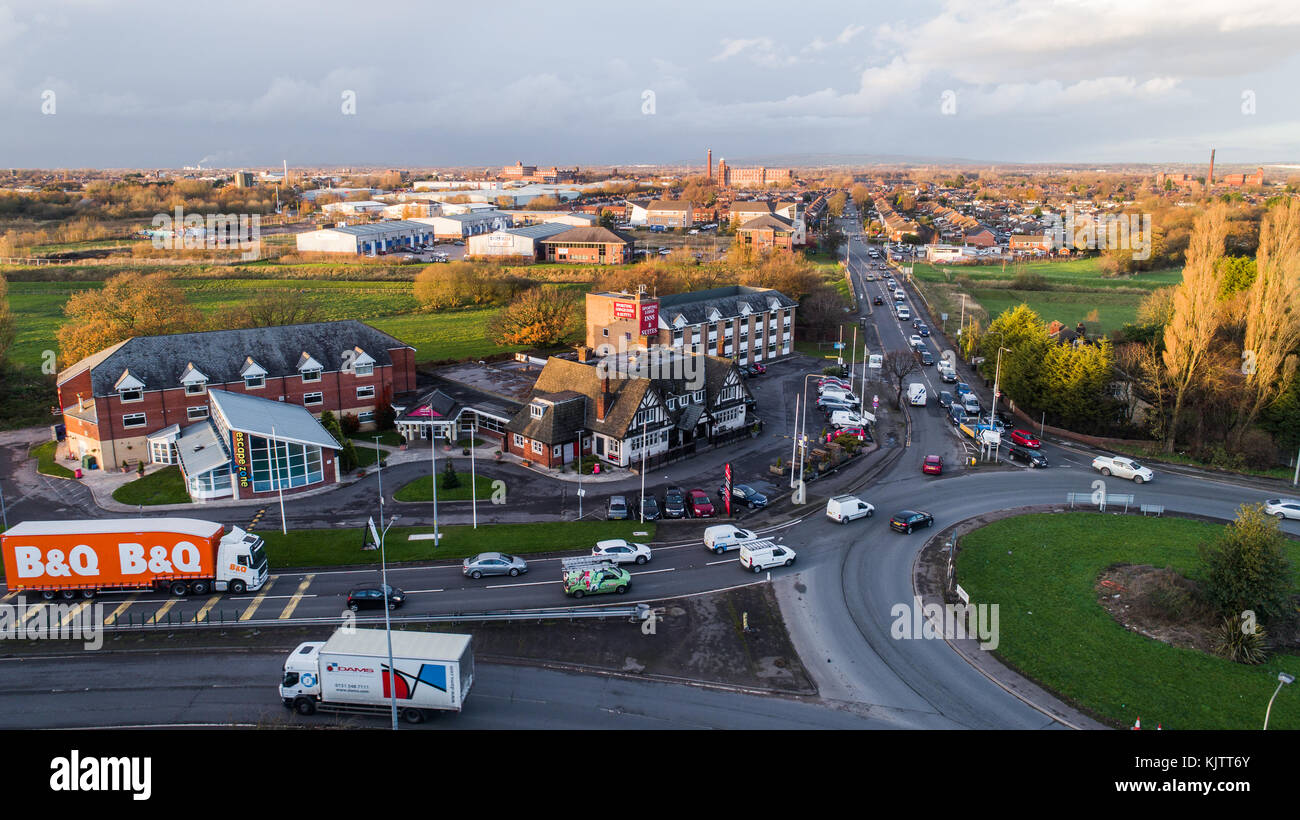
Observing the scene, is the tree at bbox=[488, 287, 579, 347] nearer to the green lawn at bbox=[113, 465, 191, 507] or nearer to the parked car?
the green lawn at bbox=[113, 465, 191, 507]

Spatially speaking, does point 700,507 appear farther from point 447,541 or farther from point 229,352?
point 229,352

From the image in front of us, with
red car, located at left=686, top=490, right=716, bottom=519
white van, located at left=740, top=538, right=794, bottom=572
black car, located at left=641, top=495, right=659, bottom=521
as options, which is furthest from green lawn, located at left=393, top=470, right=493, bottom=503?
white van, located at left=740, top=538, right=794, bottom=572

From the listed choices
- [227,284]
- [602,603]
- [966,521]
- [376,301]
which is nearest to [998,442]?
[966,521]

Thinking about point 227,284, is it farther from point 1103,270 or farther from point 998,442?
point 1103,270

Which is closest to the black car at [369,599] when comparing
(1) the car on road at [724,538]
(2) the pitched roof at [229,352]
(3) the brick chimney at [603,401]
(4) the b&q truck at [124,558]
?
(4) the b&q truck at [124,558]

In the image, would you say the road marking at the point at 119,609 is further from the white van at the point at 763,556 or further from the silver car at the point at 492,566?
the white van at the point at 763,556
